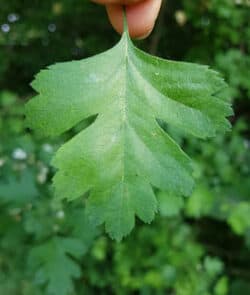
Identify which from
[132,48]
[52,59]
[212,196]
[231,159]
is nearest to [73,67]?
[132,48]

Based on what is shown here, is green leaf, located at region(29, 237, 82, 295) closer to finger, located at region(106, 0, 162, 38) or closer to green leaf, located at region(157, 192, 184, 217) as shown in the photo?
green leaf, located at region(157, 192, 184, 217)

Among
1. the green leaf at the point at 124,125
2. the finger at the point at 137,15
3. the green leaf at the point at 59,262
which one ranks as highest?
the finger at the point at 137,15

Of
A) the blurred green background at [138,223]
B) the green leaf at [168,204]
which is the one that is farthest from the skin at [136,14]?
the green leaf at [168,204]

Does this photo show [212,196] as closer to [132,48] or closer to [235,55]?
[235,55]

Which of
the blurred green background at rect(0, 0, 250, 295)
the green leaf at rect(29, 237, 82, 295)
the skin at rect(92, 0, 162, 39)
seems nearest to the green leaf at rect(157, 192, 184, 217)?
the blurred green background at rect(0, 0, 250, 295)

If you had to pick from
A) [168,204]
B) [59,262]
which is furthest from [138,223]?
[59,262]

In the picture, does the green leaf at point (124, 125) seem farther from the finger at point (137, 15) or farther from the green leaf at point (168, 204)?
the green leaf at point (168, 204)

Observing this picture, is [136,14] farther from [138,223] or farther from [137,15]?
[138,223]
